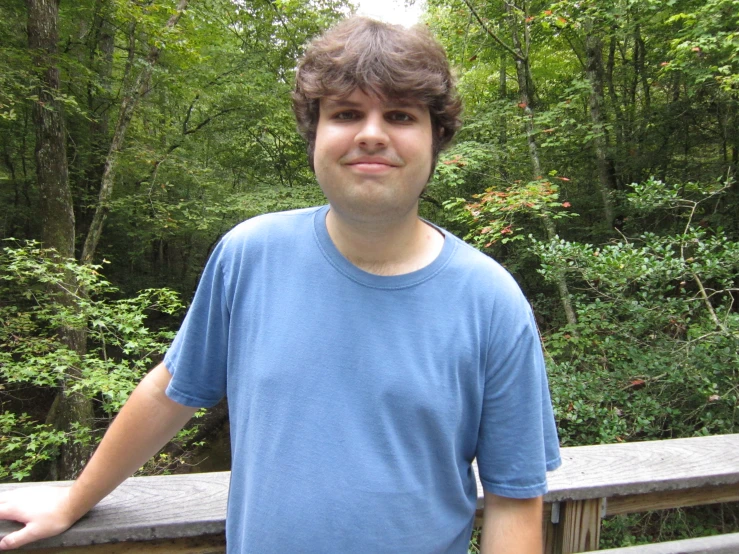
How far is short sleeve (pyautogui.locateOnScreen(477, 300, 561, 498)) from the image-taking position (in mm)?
892

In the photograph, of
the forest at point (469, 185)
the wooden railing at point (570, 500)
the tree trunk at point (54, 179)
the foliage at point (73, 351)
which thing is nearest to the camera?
the wooden railing at point (570, 500)

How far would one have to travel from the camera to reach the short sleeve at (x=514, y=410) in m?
0.89

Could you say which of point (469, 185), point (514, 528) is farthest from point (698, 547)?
point (469, 185)

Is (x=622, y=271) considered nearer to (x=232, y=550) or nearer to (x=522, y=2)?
(x=232, y=550)

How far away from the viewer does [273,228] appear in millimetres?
1008

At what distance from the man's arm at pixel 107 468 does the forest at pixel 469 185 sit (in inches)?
111

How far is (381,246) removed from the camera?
37.1 inches

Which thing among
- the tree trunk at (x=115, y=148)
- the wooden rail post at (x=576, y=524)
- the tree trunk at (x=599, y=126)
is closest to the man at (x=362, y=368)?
the wooden rail post at (x=576, y=524)

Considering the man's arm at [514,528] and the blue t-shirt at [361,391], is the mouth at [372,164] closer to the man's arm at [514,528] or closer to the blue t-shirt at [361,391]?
the blue t-shirt at [361,391]

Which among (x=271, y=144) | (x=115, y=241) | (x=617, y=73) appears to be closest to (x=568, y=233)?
(x=617, y=73)

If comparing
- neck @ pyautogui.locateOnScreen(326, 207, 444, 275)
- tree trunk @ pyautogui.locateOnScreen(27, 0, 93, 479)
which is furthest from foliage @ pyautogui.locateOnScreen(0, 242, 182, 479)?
neck @ pyautogui.locateOnScreen(326, 207, 444, 275)

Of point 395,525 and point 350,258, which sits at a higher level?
point 350,258

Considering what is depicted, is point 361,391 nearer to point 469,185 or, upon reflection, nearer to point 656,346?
point 656,346

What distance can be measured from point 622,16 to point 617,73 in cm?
301
